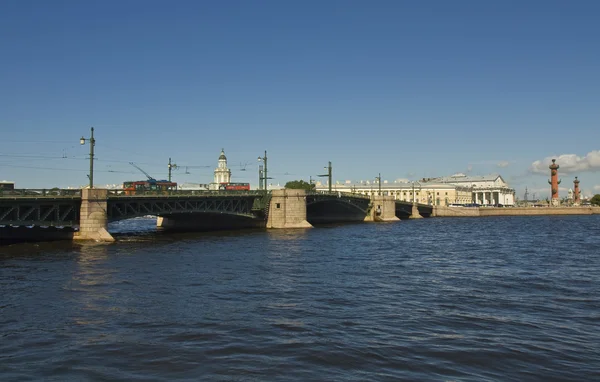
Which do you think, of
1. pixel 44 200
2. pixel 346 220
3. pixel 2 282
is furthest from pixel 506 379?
pixel 346 220

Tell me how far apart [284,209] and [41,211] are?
34222 millimetres

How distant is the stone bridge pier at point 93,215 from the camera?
146ft

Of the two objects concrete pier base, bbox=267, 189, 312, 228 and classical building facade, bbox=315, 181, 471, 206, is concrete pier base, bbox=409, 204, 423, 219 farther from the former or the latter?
classical building facade, bbox=315, 181, 471, 206

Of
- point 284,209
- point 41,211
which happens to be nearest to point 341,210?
point 284,209

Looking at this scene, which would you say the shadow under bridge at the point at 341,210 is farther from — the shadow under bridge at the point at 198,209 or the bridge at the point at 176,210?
the shadow under bridge at the point at 198,209

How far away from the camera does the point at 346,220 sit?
10362 centimetres

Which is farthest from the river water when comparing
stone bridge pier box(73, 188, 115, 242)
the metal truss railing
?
stone bridge pier box(73, 188, 115, 242)

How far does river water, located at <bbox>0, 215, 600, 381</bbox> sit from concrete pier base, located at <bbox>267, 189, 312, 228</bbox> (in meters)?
38.3

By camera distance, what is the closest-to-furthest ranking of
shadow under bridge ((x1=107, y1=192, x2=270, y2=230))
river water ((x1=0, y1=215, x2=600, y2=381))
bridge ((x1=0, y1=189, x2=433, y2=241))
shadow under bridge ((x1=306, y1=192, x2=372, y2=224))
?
river water ((x1=0, y1=215, x2=600, y2=381))
bridge ((x1=0, y1=189, x2=433, y2=241))
shadow under bridge ((x1=107, y1=192, x2=270, y2=230))
shadow under bridge ((x1=306, y1=192, x2=372, y2=224))

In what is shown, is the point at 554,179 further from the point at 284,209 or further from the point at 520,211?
the point at 284,209

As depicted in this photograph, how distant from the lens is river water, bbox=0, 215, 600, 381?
1287 centimetres

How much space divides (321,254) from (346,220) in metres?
64.3

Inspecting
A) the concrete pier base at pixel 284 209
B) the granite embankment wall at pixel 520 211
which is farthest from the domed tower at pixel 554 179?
the concrete pier base at pixel 284 209

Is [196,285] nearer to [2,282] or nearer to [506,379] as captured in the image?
[2,282]
